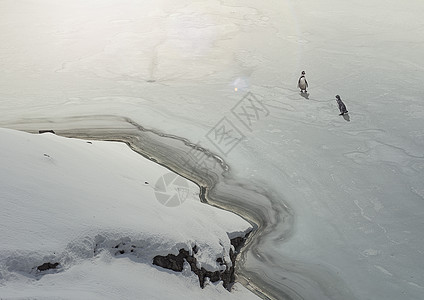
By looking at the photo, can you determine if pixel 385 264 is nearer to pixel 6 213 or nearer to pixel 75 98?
pixel 6 213

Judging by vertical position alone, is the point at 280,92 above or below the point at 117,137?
above

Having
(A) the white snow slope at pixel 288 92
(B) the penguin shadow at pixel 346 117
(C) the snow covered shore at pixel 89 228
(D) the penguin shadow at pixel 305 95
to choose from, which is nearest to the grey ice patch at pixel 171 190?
(C) the snow covered shore at pixel 89 228

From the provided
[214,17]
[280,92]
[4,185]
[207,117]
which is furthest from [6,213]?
[214,17]

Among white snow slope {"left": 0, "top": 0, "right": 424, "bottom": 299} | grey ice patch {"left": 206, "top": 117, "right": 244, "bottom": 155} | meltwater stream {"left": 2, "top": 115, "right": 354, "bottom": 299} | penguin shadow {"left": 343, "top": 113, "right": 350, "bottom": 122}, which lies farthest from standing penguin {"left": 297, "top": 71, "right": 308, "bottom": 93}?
meltwater stream {"left": 2, "top": 115, "right": 354, "bottom": 299}

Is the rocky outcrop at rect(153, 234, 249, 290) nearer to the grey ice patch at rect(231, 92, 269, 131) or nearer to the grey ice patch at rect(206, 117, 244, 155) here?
the grey ice patch at rect(206, 117, 244, 155)

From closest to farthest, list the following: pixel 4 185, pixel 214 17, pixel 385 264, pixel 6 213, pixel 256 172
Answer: pixel 6 213, pixel 4 185, pixel 385 264, pixel 256 172, pixel 214 17
